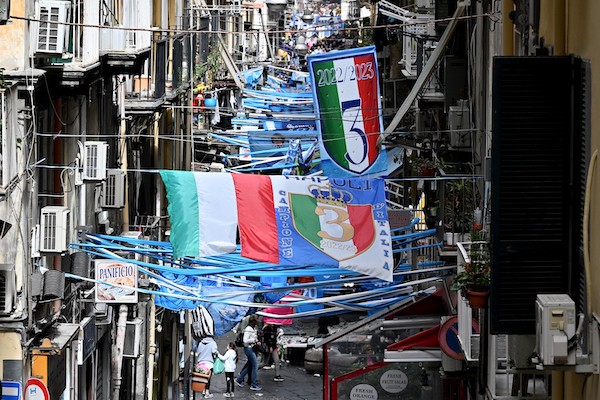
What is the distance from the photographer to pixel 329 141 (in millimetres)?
18438

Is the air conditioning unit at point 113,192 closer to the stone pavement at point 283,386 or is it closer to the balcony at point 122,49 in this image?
the balcony at point 122,49

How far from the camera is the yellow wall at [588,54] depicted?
7910 mm

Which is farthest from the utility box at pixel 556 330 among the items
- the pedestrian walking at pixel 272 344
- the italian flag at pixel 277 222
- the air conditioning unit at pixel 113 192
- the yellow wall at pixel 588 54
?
the pedestrian walking at pixel 272 344

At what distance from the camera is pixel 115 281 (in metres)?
17.2

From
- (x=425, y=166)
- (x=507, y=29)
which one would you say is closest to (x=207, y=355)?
(x=425, y=166)

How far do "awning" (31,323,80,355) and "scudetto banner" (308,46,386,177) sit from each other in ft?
13.2

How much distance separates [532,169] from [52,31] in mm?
7854

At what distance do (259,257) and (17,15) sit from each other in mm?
3707

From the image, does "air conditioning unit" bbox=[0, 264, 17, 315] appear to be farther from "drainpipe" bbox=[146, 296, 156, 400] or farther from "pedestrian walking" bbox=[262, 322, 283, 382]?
"pedestrian walking" bbox=[262, 322, 283, 382]

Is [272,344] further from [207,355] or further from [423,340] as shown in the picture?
[423,340]

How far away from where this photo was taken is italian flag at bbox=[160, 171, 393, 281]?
15609 mm

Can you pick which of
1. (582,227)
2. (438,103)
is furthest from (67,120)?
(582,227)

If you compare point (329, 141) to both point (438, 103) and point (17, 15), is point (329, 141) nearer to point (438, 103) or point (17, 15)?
point (438, 103)

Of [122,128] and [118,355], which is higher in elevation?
[122,128]
